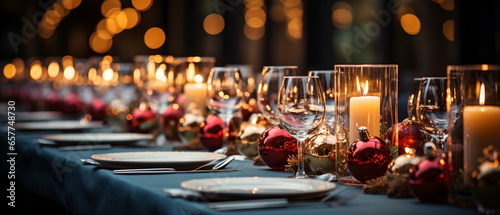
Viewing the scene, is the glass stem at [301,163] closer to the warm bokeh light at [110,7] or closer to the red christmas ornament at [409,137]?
the red christmas ornament at [409,137]

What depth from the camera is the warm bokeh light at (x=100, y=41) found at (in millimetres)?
15330

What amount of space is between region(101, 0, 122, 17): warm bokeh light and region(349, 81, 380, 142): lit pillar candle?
41.9ft

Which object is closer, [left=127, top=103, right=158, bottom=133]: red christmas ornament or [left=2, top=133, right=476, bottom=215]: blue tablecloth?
[left=2, top=133, right=476, bottom=215]: blue tablecloth

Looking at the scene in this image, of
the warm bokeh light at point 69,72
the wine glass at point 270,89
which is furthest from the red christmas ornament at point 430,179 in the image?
the warm bokeh light at point 69,72

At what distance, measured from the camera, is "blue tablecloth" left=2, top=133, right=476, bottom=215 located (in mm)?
1341

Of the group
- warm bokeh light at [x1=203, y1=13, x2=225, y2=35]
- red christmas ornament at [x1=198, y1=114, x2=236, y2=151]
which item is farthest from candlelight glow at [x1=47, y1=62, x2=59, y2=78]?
warm bokeh light at [x1=203, y1=13, x2=225, y2=35]

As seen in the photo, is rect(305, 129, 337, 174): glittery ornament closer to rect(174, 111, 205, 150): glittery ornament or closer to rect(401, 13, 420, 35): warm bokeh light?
rect(174, 111, 205, 150): glittery ornament

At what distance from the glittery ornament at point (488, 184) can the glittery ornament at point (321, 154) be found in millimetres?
586

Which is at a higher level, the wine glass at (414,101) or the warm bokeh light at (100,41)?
the warm bokeh light at (100,41)

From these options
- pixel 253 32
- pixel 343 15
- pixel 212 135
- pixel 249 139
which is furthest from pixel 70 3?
pixel 249 139

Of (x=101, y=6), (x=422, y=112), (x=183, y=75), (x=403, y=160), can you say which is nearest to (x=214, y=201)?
(x=403, y=160)

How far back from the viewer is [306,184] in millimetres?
1489

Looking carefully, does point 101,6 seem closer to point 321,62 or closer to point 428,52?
point 321,62

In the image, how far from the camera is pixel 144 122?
315cm
